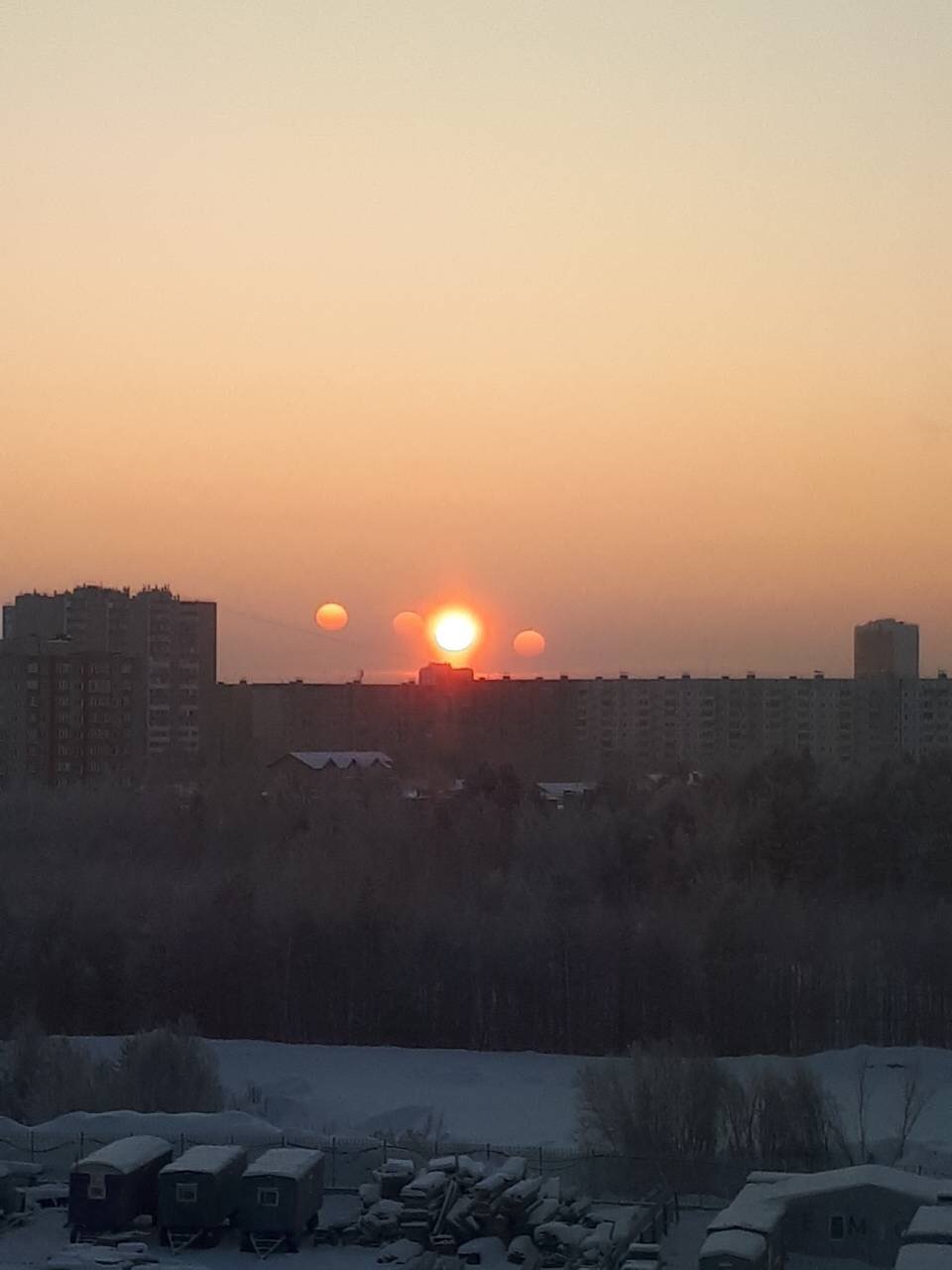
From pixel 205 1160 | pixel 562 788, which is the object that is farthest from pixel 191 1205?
pixel 562 788

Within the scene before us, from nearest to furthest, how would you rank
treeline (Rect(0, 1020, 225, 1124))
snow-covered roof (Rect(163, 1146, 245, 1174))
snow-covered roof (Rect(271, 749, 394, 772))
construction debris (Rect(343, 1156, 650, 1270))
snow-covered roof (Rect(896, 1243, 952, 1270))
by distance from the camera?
snow-covered roof (Rect(896, 1243, 952, 1270)) → construction debris (Rect(343, 1156, 650, 1270)) → snow-covered roof (Rect(163, 1146, 245, 1174)) → treeline (Rect(0, 1020, 225, 1124)) → snow-covered roof (Rect(271, 749, 394, 772))

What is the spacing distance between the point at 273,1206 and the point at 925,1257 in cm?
463

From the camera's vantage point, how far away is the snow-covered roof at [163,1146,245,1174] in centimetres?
1198

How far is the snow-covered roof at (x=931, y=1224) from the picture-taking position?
10.4m

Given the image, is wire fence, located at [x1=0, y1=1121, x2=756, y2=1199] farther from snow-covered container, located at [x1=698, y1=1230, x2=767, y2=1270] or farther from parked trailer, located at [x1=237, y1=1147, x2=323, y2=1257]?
snow-covered container, located at [x1=698, y1=1230, x2=767, y2=1270]

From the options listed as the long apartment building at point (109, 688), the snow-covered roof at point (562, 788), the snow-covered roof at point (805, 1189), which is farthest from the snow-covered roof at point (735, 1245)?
the long apartment building at point (109, 688)

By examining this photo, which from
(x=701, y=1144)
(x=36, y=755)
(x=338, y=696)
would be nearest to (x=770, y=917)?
(x=701, y=1144)

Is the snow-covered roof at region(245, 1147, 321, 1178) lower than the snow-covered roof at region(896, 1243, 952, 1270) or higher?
lower

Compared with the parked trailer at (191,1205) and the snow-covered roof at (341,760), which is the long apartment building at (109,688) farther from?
the parked trailer at (191,1205)

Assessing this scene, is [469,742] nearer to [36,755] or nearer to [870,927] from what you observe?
[36,755]

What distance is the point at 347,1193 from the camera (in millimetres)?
13000

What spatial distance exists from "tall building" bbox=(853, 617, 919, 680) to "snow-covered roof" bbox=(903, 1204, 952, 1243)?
48620 millimetres

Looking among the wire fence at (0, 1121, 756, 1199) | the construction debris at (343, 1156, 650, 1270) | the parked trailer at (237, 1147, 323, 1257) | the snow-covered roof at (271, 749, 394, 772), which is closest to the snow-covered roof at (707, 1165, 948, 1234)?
the construction debris at (343, 1156, 650, 1270)

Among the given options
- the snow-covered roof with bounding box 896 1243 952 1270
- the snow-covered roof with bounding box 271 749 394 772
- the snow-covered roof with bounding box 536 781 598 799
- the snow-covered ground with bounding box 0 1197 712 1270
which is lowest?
the snow-covered ground with bounding box 0 1197 712 1270
